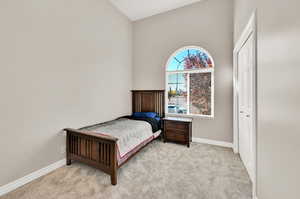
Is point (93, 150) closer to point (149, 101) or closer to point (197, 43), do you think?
point (149, 101)

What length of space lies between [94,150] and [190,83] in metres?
2.71

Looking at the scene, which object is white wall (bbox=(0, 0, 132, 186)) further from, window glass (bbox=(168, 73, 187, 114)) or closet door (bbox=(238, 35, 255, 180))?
closet door (bbox=(238, 35, 255, 180))

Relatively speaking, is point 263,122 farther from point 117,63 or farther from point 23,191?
point 117,63

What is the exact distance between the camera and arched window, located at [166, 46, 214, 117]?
3336mm

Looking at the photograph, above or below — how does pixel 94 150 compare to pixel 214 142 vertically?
above

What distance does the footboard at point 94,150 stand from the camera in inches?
74.5

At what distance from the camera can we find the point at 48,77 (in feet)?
7.15

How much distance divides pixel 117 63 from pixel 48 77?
6.03ft

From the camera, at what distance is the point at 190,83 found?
3.56 m

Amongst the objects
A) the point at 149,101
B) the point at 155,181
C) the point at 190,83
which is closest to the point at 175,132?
the point at 149,101

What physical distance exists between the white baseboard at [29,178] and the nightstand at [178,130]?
86.9 inches

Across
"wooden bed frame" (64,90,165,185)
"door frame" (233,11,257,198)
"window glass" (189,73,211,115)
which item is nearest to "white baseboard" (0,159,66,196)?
"wooden bed frame" (64,90,165,185)

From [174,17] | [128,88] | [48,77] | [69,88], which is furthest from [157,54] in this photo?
[48,77]

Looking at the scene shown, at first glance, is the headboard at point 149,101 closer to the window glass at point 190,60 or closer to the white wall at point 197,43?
the white wall at point 197,43
